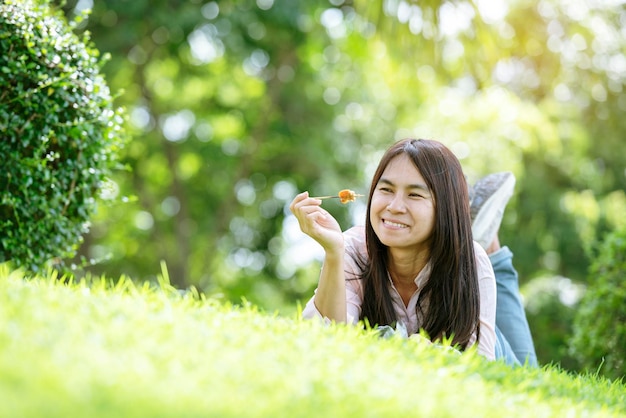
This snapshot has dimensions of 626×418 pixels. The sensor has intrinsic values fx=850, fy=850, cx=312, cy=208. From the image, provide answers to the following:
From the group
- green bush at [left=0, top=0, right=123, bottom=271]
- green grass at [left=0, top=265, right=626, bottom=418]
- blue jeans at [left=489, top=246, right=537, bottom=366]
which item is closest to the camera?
green grass at [left=0, top=265, right=626, bottom=418]

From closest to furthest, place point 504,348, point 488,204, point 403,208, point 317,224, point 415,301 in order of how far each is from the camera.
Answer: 1. point 317,224
2. point 403,208
3. point 415,301
4. point 504,348
5. point 488,204

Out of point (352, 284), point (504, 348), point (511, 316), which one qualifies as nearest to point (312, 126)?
point (511, 316)

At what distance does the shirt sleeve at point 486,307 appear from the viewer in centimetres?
401

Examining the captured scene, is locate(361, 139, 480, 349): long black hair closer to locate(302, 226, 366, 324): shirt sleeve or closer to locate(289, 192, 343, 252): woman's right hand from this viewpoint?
locate(302, 226, 366, 324): shirt sleeve

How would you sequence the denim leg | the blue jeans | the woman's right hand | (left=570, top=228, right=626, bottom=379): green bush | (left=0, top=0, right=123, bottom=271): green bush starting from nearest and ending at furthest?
the woman's right hand
the denim leg
(left=0, top=0, right=123, bottom=271): green bush
the blue jeans
(left=570, top=228, right=626, bottom=379): green bush

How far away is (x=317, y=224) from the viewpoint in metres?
3.72

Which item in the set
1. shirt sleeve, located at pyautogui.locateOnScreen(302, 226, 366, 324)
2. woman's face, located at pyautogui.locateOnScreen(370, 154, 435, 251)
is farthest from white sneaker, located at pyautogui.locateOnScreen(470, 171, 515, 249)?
woman's face, located at pyautogui.locateOnScreen(370, 154, 435, 251)

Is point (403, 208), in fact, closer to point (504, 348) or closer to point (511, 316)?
point (504, 348)

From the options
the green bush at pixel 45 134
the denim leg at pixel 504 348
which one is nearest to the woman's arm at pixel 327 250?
the denim leg at pixel 504 348

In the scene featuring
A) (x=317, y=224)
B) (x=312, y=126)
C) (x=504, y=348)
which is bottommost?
(x=504, y=348)

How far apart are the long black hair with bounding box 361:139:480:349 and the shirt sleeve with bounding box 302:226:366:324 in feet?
0.16

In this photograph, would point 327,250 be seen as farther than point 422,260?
No

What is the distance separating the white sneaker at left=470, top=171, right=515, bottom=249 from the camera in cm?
568

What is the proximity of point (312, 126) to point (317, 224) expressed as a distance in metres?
12.8
